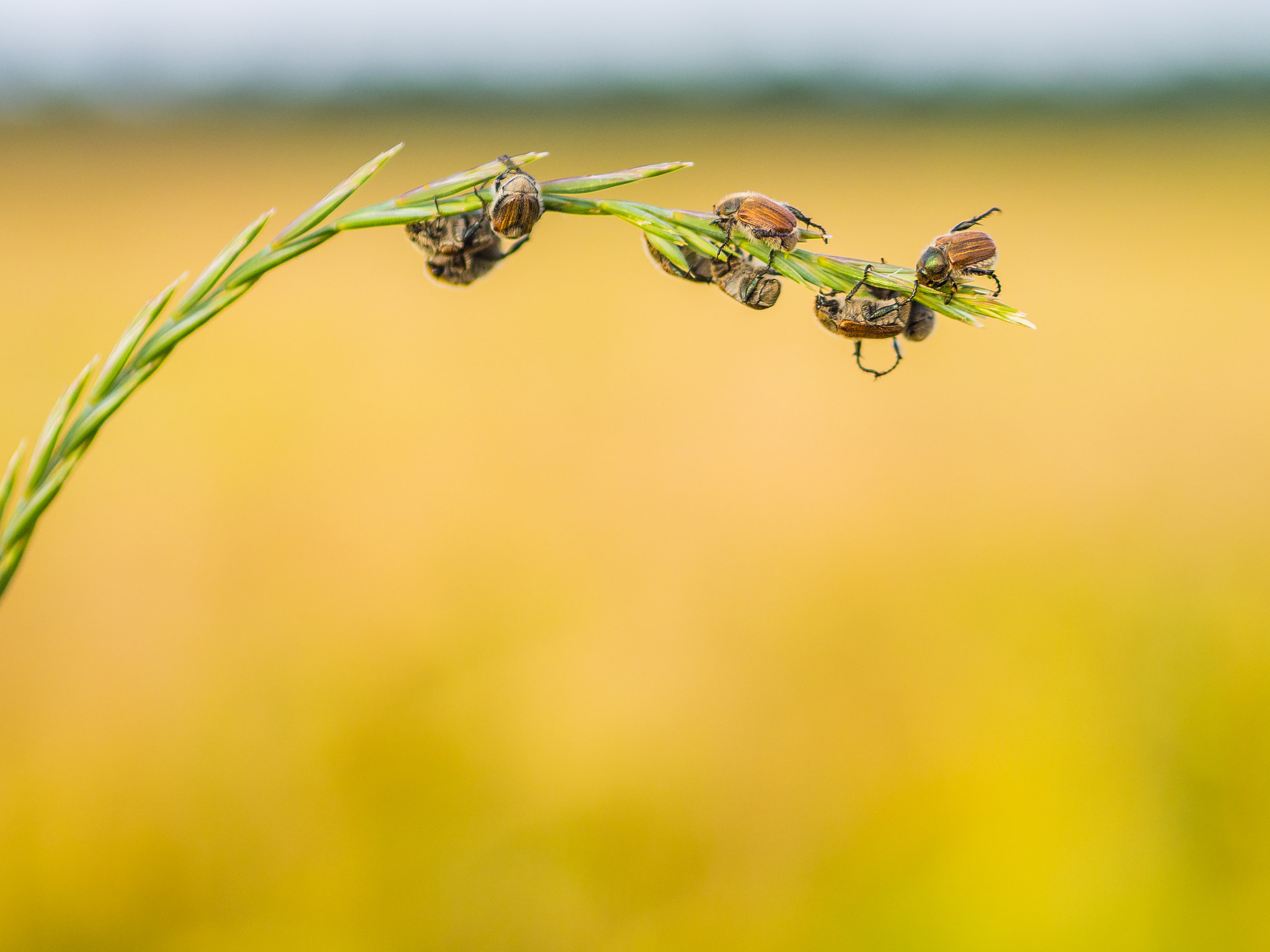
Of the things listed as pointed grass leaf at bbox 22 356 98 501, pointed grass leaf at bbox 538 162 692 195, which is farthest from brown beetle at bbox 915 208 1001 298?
pointed grass leaf at bbox 22 356 98 501

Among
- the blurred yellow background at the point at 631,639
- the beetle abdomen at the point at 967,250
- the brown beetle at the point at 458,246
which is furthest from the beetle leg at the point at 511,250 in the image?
the blurred yellow background at the point at 631,639

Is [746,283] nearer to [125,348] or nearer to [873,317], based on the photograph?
[873,317]

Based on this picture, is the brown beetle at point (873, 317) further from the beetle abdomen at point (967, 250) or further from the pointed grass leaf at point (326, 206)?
the pointed grass leaf at point (326, 206)

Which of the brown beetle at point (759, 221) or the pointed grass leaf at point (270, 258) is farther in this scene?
the brown beetle at point (759, 221)

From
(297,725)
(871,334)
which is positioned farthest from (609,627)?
(871,334)

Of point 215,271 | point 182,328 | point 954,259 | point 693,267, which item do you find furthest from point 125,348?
point 954,259
